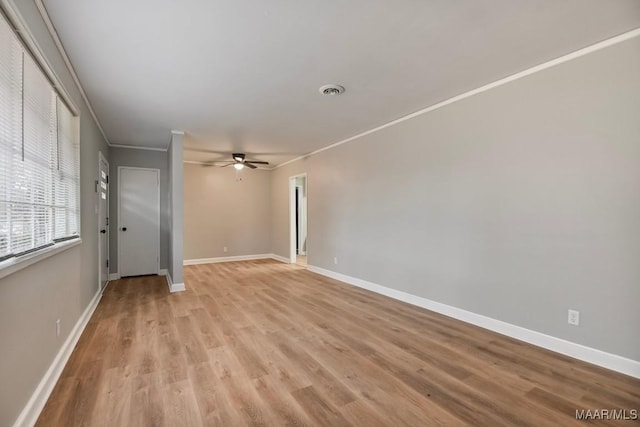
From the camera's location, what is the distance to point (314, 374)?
7.50ft

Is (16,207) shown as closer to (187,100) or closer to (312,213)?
(187,100)

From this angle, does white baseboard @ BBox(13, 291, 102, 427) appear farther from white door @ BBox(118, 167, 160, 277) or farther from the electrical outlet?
the electrical outlet

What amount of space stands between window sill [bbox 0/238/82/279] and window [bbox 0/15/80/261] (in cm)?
4

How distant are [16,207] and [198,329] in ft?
6.70

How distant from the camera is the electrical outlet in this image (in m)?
2.50

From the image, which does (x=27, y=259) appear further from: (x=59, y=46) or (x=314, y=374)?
(x=314, y=374)

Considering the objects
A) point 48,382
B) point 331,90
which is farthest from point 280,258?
point 48,382

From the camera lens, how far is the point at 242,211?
7887mm

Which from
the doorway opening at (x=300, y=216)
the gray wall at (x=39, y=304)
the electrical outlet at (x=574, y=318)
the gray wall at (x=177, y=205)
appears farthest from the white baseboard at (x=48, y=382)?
the doorway opening at (x=300, y=216)

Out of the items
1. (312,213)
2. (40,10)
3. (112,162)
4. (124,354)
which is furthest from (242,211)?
(40,10)

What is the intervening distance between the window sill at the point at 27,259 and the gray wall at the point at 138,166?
354 centimetres

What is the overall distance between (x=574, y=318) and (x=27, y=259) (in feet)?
13.0

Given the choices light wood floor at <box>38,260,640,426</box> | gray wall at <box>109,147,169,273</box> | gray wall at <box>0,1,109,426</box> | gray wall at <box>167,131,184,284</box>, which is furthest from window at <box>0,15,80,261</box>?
gray wall at <box>109,147,169,273</box>

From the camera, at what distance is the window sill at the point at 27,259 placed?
55.8 inches
